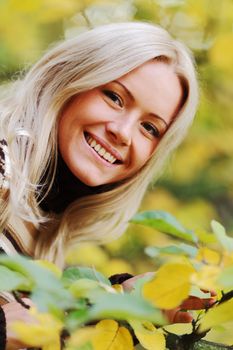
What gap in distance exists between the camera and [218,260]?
1.51 feet

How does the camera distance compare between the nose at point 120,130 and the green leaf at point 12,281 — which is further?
the nose at point 120,130

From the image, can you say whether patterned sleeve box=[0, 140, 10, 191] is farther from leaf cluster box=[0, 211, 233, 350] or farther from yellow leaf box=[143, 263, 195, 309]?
yellow leaf box=[143, 263, 195, 309]

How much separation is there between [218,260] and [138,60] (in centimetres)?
76

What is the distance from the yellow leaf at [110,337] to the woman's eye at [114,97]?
692 millimetres

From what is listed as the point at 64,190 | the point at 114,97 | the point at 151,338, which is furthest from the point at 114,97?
the point at 151,338

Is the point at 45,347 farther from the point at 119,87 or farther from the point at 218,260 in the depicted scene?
the point at 119,87

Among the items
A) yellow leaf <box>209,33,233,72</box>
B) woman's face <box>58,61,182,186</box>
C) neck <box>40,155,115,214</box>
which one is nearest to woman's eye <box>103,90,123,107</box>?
woman's face <box>58,61,182,186</box>

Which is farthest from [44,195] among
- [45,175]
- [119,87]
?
[119,87]

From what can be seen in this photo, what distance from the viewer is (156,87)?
115 centimetres

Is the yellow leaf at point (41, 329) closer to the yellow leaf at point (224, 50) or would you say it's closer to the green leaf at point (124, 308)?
the green leaf at point (124, 308)

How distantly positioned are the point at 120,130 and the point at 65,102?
0.15 meters

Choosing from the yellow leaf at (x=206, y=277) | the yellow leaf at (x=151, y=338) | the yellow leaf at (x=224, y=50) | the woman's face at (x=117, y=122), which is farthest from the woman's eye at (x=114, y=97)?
the yellow leaf at (x=206, y=277)

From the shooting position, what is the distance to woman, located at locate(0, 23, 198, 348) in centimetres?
111

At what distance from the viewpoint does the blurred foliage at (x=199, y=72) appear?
4.67 ft
